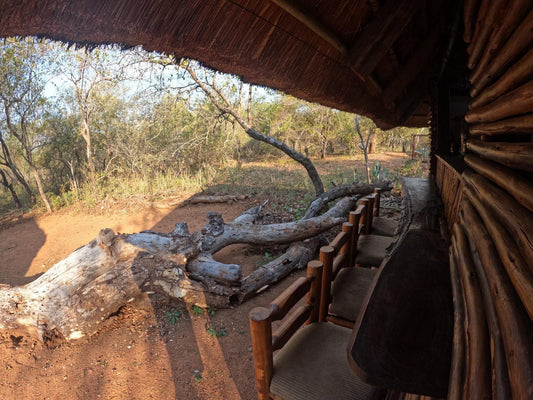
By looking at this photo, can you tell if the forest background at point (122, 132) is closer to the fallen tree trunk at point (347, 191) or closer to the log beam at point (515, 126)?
the fallen tree trunk at point (347, 191)

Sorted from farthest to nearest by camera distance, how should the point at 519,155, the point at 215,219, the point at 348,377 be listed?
the point at 215,219 → the point at 348,377 → the point at 519,155

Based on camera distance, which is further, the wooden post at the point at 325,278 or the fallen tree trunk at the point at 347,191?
the fallen tree trunk at the point at 347,191

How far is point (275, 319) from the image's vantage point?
147cm

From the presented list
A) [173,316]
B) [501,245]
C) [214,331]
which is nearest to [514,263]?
[501,245]

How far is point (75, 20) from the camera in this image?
1.22m

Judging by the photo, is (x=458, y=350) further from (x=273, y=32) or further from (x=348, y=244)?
(x=273, y=32)

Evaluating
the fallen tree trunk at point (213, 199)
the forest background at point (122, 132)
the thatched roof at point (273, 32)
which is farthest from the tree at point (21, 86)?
the thatched roof at point (273, 32)

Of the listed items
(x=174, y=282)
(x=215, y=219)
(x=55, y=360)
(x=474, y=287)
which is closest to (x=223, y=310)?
(x=174, y=282)

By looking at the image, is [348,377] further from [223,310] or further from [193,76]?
[193,76]

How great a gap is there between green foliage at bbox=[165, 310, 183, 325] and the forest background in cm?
583

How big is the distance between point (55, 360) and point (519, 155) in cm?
432

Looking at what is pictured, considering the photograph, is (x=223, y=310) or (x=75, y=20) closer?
(x=75, y=20)

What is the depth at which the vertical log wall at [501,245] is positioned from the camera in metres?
0.69

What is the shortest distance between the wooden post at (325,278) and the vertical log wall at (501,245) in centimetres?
70
